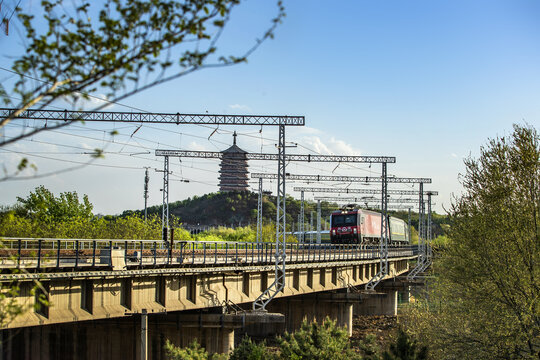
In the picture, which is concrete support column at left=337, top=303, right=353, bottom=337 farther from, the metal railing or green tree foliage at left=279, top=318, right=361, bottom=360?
green tree foliage at left=279, top=318, right=361, bottom=360

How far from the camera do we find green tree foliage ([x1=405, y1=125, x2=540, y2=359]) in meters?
22.3

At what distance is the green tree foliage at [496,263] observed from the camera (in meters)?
22.3

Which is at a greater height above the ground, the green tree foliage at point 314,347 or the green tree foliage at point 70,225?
the green tree foliage at point 70,225

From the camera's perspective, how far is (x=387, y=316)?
2660 inches

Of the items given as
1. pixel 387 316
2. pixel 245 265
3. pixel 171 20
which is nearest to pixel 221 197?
pixel 387 316

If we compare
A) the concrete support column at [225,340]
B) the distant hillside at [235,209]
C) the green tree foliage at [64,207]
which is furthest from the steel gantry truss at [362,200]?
the distant hillside at [235,209]

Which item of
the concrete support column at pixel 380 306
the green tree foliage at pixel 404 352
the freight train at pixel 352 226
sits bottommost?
the concrete support column at pixel 380 306

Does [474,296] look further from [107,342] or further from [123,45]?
[123,45]

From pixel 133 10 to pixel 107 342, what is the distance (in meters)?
23.8

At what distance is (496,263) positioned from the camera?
76.4 feet

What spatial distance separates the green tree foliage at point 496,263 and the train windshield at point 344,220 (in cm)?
4089

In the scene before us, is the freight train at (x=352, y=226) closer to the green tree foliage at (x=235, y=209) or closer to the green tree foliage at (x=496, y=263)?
the green tree foliage at (x=496, y=263)

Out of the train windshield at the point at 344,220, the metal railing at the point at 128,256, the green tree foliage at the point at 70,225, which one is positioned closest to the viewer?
the metal railing at the point at 128,256

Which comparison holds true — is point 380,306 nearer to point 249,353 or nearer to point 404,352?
point 249,353
